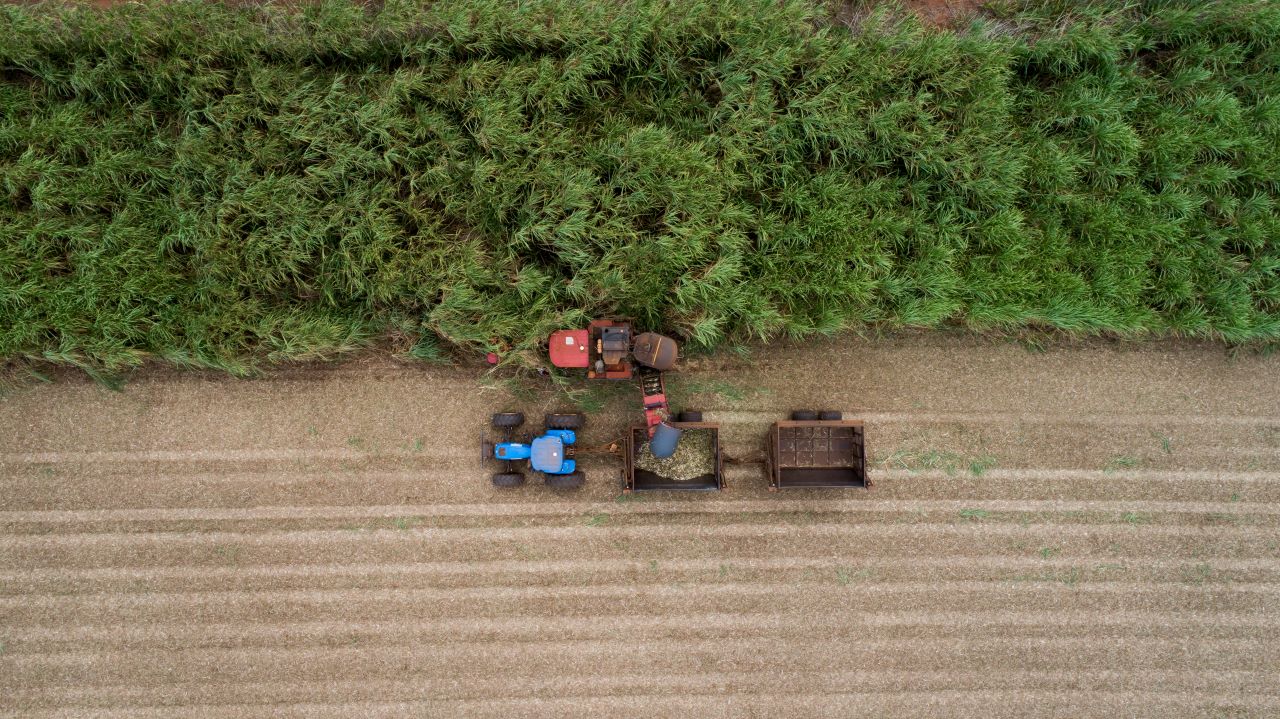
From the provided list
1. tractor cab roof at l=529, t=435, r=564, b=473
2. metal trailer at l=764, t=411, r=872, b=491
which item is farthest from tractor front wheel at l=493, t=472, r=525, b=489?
metal trailer at l=764, t=411, r=872, b=491

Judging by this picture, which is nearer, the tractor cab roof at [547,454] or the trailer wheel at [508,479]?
the tractor cab roof at [547,454]

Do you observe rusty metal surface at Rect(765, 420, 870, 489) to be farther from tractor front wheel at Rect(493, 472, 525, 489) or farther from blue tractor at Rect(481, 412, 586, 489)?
tractor front wheel at Rect(493, 472, 525, 489)

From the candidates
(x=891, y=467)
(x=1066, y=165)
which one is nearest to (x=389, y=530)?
(x=891, y=467)

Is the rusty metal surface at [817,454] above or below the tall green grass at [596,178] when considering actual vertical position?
below

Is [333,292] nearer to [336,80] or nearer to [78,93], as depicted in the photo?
[336,80]

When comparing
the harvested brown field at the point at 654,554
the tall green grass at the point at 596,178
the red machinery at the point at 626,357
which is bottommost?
the harvested brown field at the point at 654,554

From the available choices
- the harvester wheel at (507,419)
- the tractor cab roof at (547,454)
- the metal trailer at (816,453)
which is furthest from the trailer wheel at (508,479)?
the metal trailer at (816,453)

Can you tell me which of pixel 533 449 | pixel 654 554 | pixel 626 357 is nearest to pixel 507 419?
pixel 533 449

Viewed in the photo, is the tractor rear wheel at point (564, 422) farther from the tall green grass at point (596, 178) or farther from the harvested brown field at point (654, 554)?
the tall green grass at point (596, 178)
